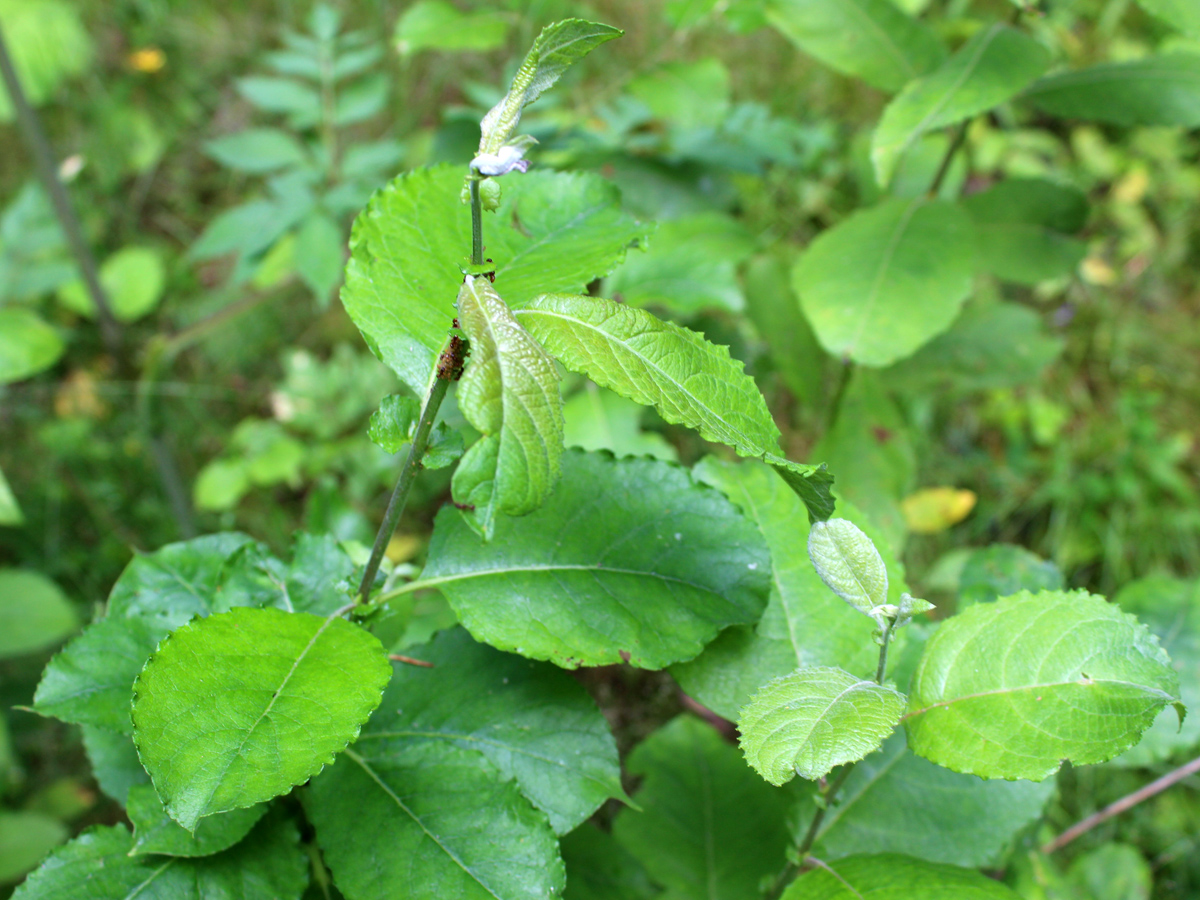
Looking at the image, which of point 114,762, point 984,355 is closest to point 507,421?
point 114,762

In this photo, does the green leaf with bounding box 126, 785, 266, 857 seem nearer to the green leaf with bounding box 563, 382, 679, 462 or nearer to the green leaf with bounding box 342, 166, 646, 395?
the green leaf with bounding box 342, 166, 646, 395

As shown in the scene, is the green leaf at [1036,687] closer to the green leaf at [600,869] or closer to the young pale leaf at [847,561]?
the young pale leaf at [847,561]

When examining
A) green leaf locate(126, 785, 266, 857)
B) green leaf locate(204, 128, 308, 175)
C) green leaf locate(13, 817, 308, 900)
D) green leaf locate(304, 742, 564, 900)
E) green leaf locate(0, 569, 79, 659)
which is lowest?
green leaf locate(0, 569, 79, 659)

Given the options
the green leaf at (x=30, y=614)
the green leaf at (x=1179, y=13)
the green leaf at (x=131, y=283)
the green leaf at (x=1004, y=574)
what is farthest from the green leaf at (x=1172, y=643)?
the green leaf at (x=131, y=283)

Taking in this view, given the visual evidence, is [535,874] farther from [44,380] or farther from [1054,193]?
[44,380]

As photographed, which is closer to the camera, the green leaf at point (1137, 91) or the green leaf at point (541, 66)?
the green leaf at point (541, 66)

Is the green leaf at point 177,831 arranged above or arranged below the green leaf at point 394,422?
below

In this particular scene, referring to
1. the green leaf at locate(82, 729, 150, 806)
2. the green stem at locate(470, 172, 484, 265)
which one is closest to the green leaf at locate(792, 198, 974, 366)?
the green stem at locate(470, 172, 484, 265)

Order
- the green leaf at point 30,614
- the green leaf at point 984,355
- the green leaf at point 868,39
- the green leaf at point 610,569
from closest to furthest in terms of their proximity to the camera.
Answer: the green leaf at point 610,569 → the green leaf at point 868,39 → the green leaf at point 984,355 → the green leaf at point 30,614
